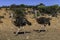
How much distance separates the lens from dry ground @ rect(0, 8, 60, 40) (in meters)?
33.0

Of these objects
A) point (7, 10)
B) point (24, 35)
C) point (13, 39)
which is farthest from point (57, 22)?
point (13, 39)

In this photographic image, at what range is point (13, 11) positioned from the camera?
5328 centimetres

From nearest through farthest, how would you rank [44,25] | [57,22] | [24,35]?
[24,35], [44,25], [57,22]

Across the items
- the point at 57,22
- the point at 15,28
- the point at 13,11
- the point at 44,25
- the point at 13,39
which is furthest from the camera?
the point at 13,11

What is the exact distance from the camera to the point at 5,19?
47.0 metres

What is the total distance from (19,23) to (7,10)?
11.0 m

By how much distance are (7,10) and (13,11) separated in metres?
1.43

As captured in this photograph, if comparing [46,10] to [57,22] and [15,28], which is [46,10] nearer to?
[57,22]

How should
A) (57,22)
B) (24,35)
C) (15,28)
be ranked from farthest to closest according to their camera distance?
(57,22), (15,28), (24,35)

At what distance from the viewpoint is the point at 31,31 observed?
39.0 metres

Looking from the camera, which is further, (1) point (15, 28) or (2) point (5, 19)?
(2) point (5, 19)

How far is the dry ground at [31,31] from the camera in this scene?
1298 inches

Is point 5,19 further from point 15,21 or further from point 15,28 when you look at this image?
point 15,28

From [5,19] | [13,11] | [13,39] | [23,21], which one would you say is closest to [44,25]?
[23,21]
